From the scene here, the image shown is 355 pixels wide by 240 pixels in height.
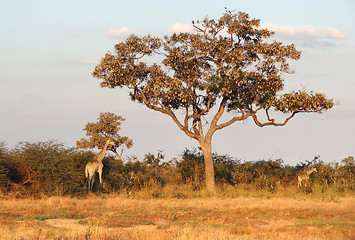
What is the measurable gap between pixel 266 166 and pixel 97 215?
13540 millimetres

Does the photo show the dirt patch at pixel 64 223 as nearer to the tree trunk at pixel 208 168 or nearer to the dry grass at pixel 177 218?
the dry grass at pixel 177 218

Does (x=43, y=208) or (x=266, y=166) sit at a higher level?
(x=266, y=166)

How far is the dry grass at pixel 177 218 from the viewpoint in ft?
53.6

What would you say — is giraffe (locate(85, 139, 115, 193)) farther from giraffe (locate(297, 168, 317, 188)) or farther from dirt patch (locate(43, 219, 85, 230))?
giraffe (locate(297, 168, 317, 188))

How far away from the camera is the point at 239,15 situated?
3023 centimetres

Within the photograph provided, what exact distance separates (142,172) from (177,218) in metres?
11.0

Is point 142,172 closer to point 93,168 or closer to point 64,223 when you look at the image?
point 93,168

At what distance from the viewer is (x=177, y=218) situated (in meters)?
21.7

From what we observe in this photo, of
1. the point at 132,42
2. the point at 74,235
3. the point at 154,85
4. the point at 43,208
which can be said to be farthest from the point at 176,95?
the point at 74,235

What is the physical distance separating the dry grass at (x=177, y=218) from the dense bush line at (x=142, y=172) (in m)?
1.46

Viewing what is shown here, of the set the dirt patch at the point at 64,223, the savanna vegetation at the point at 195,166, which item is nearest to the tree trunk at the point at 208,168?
the savanna vegetation at the point at 195,166

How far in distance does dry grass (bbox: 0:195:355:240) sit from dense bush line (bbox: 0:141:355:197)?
1459 mm

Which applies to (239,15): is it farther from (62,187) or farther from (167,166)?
(62,187)

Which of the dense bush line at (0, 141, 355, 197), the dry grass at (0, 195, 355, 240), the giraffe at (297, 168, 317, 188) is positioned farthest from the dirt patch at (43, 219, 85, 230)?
the giraffe at (297, 168, 317, 188)
